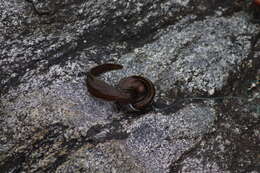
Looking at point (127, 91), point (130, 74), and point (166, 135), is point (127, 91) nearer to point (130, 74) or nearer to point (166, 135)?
point (130, 74)

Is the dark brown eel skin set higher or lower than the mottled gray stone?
higher

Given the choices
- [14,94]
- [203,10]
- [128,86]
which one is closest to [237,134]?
[128,86]

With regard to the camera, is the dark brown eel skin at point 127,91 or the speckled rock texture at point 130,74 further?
the dark brown eel skin at point 127,91

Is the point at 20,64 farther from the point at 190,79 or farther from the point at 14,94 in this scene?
the point at 190,79

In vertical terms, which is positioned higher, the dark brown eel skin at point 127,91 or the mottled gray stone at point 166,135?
the dark brown eel skin at point 127,91

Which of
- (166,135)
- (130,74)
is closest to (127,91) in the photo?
(130,74)

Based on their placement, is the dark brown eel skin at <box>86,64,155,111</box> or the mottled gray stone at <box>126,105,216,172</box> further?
the dark brown eel skin at <box>86,64,155,111</box>
